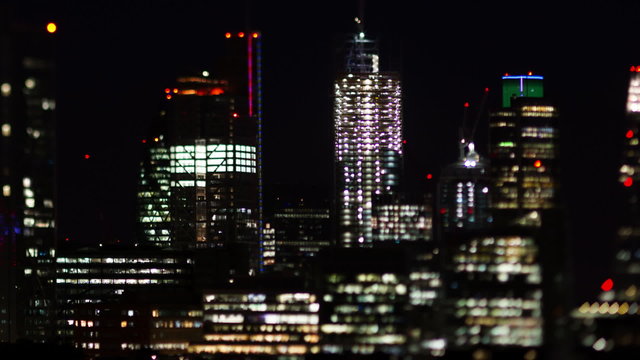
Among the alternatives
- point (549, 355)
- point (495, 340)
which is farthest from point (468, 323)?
point (549, 355)

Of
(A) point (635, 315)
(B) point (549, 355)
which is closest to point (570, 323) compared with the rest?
(B) point (549, 355)

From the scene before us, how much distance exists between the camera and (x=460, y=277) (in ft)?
644

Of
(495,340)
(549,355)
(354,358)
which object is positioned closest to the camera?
(549,355)

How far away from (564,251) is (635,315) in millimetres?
14777

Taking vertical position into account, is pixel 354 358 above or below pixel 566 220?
below

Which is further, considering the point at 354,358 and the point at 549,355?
the point at 354,358

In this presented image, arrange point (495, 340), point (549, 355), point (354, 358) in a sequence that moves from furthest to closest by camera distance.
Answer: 1. point (354, 358)
2. point (495, 340)
3. point (549, 355)

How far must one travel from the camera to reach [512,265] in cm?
18838

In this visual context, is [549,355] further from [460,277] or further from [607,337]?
[460,277]

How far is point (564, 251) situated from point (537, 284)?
3695 millimetres

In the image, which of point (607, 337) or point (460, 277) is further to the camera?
point (460, 277)

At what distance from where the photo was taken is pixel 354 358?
198625 millimetres

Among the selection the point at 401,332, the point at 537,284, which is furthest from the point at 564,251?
the point at 401,332

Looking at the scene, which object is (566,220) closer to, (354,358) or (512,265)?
(512,265)
